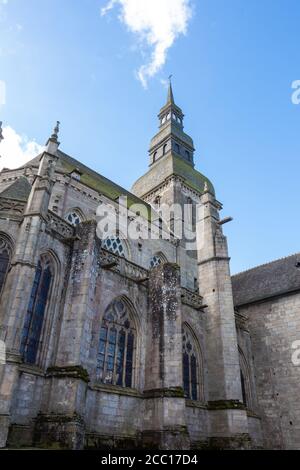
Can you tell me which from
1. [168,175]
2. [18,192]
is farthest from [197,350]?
[168,175]

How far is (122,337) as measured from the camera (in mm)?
11875

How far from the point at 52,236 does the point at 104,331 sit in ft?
11.2

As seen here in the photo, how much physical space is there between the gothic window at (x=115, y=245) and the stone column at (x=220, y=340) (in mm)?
4031

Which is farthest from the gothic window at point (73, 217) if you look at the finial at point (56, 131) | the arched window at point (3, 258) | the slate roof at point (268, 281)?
the slate roof at point (268, 281)

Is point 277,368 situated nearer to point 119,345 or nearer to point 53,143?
point 119,345

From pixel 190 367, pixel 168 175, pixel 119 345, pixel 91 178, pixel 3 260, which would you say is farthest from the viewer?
pixel 168 175

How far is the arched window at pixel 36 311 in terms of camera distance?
9273mm

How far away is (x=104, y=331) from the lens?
1139 cm

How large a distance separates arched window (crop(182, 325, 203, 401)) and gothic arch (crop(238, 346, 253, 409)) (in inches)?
150

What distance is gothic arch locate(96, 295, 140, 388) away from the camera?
436 inches

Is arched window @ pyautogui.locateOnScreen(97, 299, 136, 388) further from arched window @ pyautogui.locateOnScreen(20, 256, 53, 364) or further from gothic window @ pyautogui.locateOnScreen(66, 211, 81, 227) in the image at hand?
gothic window @ pyautogui.locateOnScreen(66, 211, 81, 227)

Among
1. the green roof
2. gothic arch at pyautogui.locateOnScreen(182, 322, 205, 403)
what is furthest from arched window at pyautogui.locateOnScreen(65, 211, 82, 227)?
the green roof

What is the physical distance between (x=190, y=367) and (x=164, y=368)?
2917 mm
